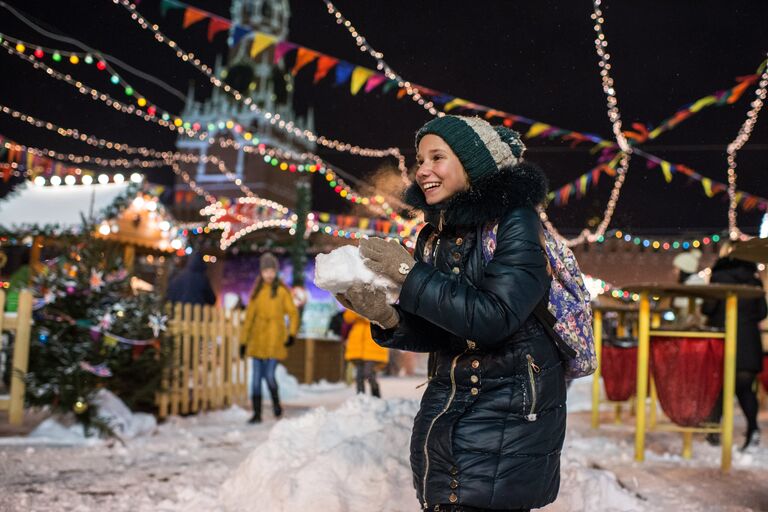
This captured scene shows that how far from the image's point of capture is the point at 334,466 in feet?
14.7

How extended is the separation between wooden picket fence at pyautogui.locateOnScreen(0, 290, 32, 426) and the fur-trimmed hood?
617 cm

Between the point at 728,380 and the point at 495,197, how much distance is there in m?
4.98

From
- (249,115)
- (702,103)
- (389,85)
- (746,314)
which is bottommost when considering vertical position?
(746,314)

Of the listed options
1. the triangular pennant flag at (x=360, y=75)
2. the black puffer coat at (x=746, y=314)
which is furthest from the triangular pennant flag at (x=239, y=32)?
the black puffer coat at (x=746, y=314)

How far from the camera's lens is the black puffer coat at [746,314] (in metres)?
7.35

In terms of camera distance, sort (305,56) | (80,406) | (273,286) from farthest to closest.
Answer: (305,56) → (273,286) → (80,406)

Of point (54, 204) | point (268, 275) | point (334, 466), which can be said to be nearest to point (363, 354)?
point (268, 275)

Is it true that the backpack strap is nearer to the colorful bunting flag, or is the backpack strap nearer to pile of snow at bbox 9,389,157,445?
pile of snow at bbox 9,389,157,445

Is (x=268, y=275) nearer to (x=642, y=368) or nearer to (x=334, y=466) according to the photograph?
Result: (x=642, y=368)

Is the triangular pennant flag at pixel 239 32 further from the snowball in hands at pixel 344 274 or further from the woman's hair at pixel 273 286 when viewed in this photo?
the snowball in hands at pixel 344 274

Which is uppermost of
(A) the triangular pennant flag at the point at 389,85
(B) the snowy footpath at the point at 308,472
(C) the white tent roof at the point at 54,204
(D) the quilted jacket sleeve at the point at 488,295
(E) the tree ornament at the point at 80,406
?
(A) the triangular pennant flag at the point at 389,85

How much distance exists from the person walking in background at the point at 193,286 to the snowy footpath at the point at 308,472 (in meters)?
3.84

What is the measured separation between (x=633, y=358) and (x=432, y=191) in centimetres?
724

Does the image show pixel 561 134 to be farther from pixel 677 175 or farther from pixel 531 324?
pixel 531 324
